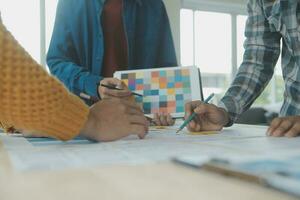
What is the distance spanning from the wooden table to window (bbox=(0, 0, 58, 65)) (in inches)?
108

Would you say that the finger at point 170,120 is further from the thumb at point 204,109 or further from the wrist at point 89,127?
the wrist at point 89,127

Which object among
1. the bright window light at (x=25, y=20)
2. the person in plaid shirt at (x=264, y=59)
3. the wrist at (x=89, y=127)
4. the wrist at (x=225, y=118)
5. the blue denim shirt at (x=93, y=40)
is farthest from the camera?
the bright window light at (x=25, y=20)


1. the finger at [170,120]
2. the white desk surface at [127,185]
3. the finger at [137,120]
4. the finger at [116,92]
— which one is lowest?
the finger at [170,120]

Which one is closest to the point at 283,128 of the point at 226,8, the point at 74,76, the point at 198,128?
the point at 198,128

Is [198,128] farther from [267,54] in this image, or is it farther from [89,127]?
[267,54]

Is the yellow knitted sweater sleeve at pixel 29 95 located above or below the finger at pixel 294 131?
above

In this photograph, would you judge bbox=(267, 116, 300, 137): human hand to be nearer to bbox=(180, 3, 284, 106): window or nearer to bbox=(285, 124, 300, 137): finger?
bbox=(285, 124, 300, 137): finger

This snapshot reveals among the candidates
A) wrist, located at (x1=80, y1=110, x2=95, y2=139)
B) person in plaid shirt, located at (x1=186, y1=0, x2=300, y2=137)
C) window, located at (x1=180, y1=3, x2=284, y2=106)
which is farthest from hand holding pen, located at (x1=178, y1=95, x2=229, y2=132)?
window, located at (x1=180, y1=3, x2=284, y2=106)

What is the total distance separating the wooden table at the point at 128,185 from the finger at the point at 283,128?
503 millimetres

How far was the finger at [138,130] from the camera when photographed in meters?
0.80

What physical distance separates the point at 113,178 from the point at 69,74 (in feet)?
4.18

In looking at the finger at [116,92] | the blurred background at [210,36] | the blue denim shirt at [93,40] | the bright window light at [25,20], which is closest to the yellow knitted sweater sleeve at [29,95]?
the finger at [116,92]

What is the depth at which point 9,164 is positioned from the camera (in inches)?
18.2

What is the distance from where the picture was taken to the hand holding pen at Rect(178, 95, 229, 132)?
106 centimetres
